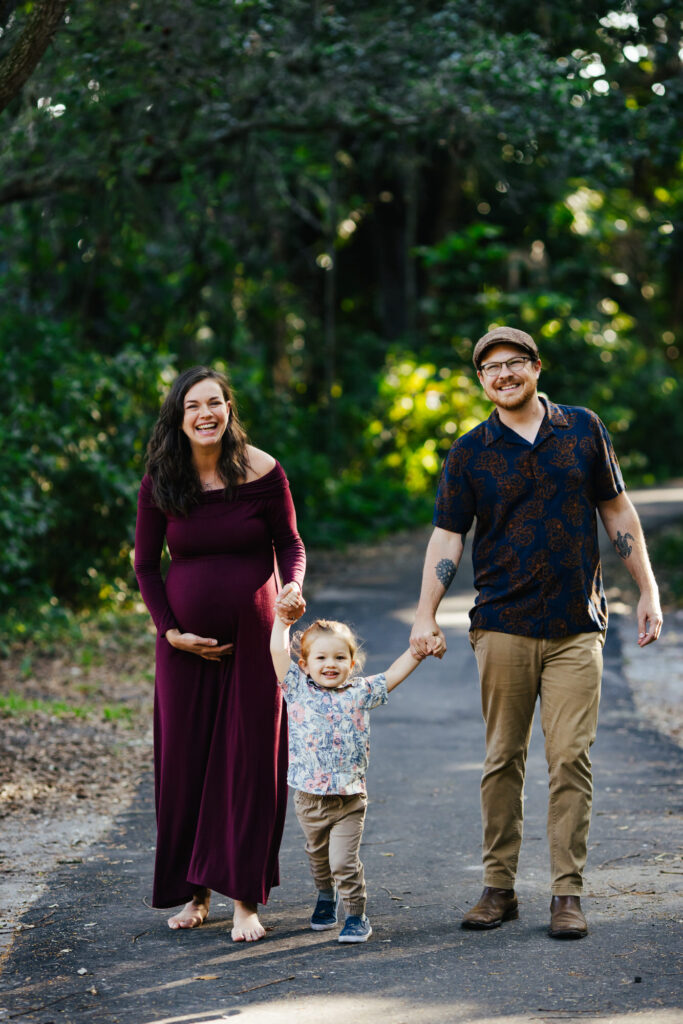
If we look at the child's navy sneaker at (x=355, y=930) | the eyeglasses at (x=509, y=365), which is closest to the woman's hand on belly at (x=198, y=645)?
the child's navy sneaker at (x=355, y=930)

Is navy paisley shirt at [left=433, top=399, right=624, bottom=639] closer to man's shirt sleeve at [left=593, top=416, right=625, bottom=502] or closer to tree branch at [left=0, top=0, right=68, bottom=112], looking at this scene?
man's shirt sleeve at [left=593, top=416, right=625, bottom=502]

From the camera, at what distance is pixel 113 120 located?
10.6 m

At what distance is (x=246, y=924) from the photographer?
4.49 metres

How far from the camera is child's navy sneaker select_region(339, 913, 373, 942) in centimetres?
442

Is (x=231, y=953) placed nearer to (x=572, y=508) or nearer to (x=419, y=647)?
(x=419, y=647)

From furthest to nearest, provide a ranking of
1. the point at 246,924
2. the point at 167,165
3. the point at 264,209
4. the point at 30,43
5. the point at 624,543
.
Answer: the point at 264,209
the point at 167,165
the point at 30,43
the point at 624,543
the point at 246,924

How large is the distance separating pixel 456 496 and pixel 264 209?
484 inches

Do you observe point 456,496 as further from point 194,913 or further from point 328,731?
point 194,913

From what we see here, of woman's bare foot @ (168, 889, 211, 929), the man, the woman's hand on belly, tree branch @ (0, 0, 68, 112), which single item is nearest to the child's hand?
the man

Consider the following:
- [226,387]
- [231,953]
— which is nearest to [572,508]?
[226,387]

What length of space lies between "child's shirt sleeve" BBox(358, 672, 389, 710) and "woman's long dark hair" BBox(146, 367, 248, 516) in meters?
0.86

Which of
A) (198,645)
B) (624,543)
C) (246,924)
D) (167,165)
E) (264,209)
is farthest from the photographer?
(264,209)

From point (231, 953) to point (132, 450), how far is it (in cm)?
781

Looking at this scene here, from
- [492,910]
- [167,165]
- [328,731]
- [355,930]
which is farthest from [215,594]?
[167,165]
